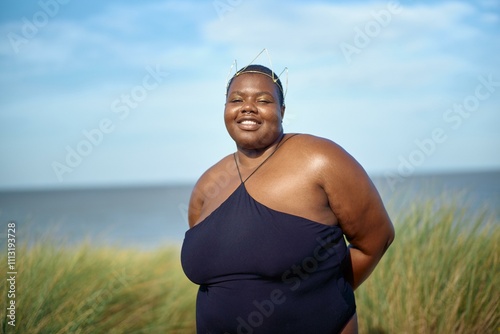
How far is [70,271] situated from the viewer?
425 cm

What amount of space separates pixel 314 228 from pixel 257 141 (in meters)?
0.51

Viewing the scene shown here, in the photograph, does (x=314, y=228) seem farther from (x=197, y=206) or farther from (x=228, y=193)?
(x=197, y=206)

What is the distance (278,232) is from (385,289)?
1973 mm

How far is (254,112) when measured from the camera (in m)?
2.63

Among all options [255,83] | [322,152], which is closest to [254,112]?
[255,83]

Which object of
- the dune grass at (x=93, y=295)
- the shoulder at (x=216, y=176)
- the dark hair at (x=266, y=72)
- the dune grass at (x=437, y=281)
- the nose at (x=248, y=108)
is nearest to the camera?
the nose at (x=248, y=108)

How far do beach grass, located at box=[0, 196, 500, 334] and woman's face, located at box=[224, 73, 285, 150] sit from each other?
1849mm

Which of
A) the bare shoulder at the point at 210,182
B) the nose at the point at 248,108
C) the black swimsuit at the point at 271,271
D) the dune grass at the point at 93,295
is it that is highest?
the nose at the point at 248,108

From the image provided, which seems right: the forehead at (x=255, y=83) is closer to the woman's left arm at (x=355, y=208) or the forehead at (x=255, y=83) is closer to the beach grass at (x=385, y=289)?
the woman's left arm at (x=355, y=208)

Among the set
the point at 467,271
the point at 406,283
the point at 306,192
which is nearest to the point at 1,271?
the point at 306,192

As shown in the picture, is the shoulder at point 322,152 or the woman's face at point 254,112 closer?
the shoulder at point 322,152

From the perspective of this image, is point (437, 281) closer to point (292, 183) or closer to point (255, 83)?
point (292, 183)

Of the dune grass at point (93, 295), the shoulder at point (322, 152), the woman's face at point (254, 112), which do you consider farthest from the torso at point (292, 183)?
the dune grass at point (93, 295)

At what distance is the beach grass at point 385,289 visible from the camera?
379cm
